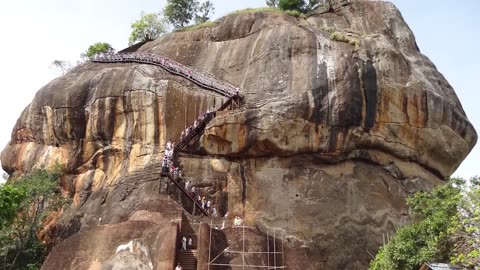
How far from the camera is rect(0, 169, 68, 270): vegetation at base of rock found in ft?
70.3

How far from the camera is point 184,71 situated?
25.1 meters

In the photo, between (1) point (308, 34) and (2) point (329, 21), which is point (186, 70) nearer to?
(1) point (308, 34)

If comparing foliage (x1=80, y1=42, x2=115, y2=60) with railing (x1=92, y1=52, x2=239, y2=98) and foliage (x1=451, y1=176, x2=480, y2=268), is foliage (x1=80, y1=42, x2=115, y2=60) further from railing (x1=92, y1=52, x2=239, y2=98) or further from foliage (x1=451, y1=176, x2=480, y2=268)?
foliage (x1=451, y1=176, x2=480, y2=268)

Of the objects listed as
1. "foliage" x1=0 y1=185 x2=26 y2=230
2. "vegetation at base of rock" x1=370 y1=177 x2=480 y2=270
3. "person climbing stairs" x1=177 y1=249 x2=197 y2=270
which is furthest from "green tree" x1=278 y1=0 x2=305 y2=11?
"foliage" x1=0 y1=185 x2=26 y2=230

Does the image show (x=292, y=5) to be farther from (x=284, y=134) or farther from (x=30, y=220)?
(x=30, y=220)

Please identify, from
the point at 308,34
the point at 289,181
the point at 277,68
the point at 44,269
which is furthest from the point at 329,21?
the point at 44,269

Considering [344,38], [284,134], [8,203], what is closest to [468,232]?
[284,134]

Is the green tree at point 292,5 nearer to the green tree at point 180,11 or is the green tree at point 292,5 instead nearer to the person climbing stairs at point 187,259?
the green tree at point 180,11

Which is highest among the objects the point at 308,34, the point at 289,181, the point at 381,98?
the point at 308,34

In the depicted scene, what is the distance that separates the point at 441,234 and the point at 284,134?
8.95m

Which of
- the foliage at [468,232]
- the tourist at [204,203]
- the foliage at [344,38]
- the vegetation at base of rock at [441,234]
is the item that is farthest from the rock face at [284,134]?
the foliage at [468,232]

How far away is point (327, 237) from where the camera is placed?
2131cm

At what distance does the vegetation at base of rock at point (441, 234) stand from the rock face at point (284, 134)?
17.6ft

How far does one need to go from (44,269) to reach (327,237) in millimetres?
10501
